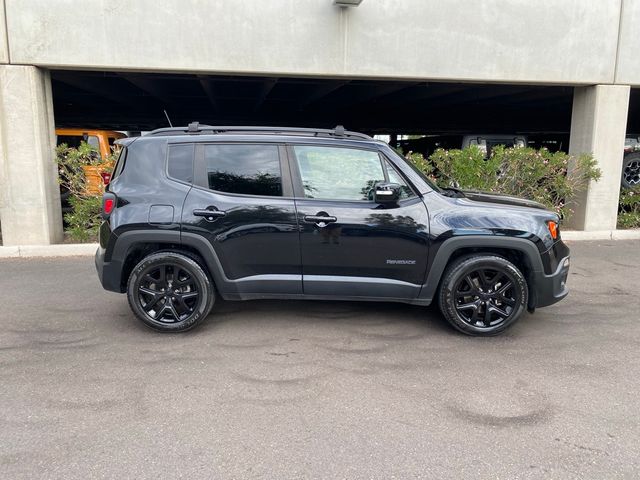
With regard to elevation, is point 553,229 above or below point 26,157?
below

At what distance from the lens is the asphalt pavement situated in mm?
2684

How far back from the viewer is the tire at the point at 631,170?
9.96 meters

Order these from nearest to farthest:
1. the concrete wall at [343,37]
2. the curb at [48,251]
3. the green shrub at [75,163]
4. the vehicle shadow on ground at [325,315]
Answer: the vehicle shadow on ground at [325,315] → the concrete wall at [343,37] → the curb at [48,251] → the green shrub at [75,163]

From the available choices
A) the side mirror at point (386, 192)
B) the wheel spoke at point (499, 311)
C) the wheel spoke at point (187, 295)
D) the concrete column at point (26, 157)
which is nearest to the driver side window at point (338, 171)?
the side mirror at point (386, 192)

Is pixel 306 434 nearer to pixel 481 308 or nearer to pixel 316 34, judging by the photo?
pixel 481 308

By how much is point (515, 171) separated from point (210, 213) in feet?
20.9

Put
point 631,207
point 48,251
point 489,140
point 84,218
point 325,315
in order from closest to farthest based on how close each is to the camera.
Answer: point 325,315
point 48,251
point 84,218
point 631,207
point 489,140

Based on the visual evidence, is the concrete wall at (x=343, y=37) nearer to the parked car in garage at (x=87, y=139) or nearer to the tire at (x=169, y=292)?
the parked car in garage at (x=87, y=139)

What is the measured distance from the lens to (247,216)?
432cm

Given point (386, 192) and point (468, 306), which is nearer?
point (386, 192)

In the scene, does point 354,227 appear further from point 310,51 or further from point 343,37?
point 343,37

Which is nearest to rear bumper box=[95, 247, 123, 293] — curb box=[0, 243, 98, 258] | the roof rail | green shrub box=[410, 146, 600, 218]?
the roof rail

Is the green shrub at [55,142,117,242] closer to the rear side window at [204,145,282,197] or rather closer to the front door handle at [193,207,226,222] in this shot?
the rear side window at [204,145,282,197]

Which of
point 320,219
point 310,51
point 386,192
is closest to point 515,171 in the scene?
point 310,51
